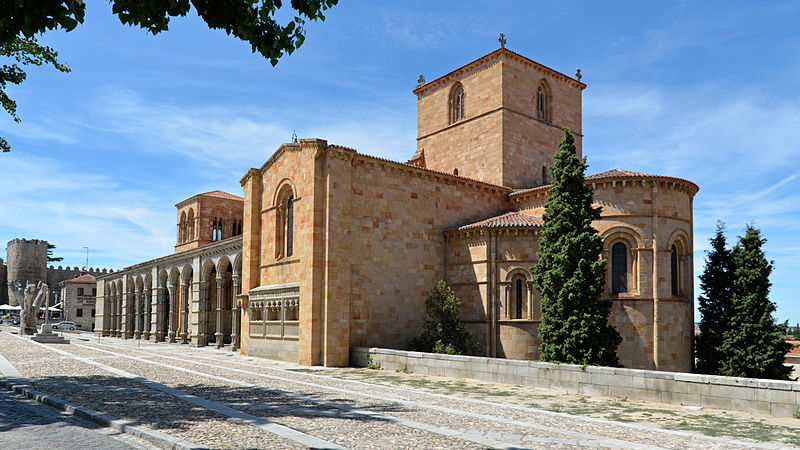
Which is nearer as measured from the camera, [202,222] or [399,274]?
[399,274]

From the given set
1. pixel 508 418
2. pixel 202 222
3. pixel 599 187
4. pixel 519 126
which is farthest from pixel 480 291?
pixel 202 222

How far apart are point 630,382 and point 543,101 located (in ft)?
77.0

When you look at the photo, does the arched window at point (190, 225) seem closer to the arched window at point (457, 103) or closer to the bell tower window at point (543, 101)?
the arched window at point (457, 103)

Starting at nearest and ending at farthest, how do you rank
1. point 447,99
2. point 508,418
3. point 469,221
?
point 508,418, point 469,221, point 447,99

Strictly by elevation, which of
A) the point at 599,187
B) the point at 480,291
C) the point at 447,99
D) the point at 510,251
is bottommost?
the point at 480,291

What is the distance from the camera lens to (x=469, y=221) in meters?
29.1

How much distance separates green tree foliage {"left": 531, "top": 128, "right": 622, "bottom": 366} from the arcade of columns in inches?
788

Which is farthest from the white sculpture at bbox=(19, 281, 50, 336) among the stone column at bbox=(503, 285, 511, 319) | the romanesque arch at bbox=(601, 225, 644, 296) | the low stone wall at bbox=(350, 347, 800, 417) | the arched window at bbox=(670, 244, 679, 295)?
the arched window at bbox=(670, 244, 679, 295)

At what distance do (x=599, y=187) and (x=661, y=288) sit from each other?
16.1 ft

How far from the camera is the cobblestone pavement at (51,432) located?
29.1 feet

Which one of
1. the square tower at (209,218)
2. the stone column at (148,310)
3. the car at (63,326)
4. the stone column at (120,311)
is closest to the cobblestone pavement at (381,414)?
the stone column at (148,310)

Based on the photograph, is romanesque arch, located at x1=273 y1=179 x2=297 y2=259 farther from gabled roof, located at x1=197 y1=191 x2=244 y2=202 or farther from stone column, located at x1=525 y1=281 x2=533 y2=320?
gabled roof, located at x1=197 y1=191 x2=244 y2=202

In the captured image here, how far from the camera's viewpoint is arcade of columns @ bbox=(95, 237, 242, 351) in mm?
38312

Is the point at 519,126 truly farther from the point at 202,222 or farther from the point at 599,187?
the point at 202,222
